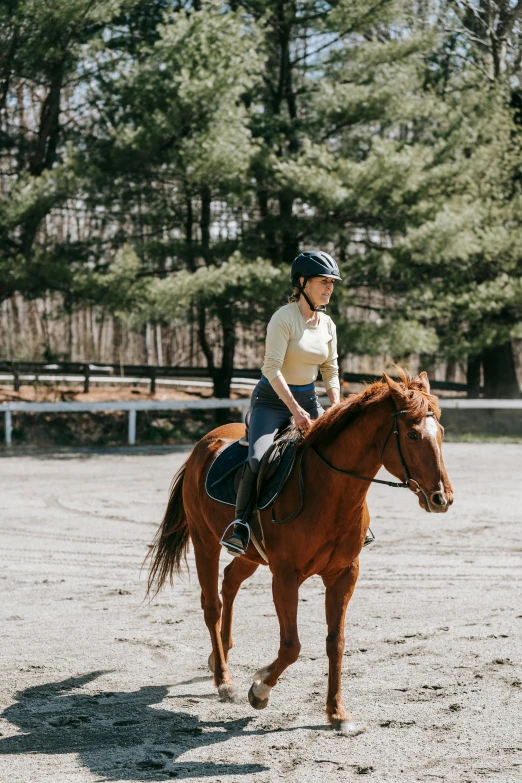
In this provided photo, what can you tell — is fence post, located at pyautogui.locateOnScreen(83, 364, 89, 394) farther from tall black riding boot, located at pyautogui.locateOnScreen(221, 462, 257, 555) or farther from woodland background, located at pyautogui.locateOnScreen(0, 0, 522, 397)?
tall black riding boot, located at pyautogui.locateOnScreen(221, 462, 257, 555)

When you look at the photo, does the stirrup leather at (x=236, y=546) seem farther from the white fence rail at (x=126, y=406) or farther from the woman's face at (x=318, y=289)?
the white fence rail at (x=126, y=406)

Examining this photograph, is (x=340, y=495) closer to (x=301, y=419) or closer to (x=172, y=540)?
(x=301, y=419)

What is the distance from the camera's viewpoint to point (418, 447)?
17.3 feet

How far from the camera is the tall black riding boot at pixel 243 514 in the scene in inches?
237

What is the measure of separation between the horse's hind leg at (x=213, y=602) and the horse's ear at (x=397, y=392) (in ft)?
6.67

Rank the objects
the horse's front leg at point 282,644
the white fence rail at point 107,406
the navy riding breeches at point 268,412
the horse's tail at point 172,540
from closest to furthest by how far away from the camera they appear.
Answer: the horse's front leg at point 282,644 < the navy riding breeches at point 268,412 < the horse's tail at point 172,540 < the white fence rail at point 107,406

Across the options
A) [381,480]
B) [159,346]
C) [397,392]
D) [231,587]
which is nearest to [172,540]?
[231,587]

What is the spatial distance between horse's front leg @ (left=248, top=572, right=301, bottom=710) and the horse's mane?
86 centimetres

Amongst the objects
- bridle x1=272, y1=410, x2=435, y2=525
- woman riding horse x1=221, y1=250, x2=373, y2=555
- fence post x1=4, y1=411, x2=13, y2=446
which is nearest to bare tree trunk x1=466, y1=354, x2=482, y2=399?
fence post x1=4, y1=411, x2=13, y2=446

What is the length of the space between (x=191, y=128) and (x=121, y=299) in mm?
4245

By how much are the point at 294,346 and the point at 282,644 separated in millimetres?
1773

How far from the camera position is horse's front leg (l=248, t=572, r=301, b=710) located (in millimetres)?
5516

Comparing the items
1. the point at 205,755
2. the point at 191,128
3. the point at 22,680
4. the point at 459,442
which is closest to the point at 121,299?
the point at 191,128

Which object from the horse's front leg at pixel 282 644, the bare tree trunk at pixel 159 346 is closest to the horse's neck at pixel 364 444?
the horse's front leg at pixel 282 644
